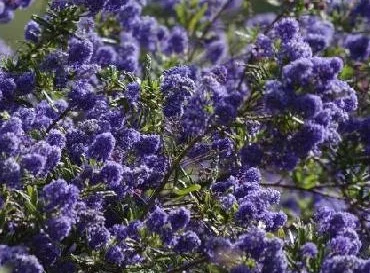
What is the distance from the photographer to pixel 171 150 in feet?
12.3

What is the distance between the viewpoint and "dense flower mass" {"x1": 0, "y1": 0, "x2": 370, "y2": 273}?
3129 millimetres

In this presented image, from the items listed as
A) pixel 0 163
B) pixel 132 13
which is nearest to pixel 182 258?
pixel 0 163

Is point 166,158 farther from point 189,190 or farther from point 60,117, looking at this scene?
point 60,117

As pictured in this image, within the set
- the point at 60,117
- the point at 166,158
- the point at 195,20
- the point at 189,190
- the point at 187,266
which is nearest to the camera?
the point at 187,266

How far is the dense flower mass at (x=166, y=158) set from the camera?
313cm

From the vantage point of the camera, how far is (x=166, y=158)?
147 inches

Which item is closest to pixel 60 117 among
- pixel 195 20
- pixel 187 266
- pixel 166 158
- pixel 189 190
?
pixel 166 158

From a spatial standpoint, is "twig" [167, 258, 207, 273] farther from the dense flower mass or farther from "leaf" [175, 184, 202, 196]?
"leaf" [175, 184, 202, 196]

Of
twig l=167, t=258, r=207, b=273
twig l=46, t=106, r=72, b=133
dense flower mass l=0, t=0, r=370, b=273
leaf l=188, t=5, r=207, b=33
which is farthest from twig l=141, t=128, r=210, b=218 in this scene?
leaf l=188, t=5, r=207, b=33

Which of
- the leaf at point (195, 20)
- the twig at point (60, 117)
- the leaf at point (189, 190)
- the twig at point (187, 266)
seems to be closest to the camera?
the twig at point (187, 266)

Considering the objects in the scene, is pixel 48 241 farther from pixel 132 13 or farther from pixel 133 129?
pixel 132 13

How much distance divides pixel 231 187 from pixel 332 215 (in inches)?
17.5

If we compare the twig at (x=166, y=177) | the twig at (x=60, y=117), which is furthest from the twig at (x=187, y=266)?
the twig at (x=60, y=117)

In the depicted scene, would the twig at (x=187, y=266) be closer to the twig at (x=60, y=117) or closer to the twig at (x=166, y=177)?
the twig at (x=166, y=177)
